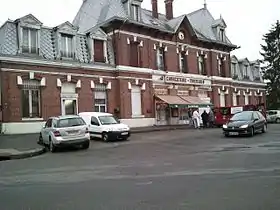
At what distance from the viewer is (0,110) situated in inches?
1019

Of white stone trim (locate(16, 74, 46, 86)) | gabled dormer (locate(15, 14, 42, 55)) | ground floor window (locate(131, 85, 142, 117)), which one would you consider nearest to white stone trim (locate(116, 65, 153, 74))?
ground floor window (locate(131, 85, 142, 117))

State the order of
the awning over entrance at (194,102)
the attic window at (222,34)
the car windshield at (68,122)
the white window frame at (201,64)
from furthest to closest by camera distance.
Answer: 1. the attic window at (222,34)
2. the white window frame at (201,64)
3. the awning over entrance at (194,102)
4. the car windshield at (68,122)

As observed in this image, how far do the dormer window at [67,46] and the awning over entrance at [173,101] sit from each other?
378 inches

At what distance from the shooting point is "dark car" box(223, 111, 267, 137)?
894 inches

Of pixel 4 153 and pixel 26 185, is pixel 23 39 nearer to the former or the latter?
pixel 4 153

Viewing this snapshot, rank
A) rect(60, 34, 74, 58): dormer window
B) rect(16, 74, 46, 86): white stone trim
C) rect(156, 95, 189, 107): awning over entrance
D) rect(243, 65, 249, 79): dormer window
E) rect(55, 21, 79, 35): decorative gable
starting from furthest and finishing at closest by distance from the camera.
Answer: rect(243, 65, 249, 79): dormer window < rect(156, 95, 189, 107): awning over entrance < rect(60, 34, 74, 58): dormer window < rect(55, 21, 79, 35): decorative gable < rect(16, 74, 46, 86): white stone trim

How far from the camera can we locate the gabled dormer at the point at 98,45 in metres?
31.5

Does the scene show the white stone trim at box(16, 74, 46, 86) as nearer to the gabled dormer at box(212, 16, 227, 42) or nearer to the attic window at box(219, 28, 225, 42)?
the gabled dormer at box(212, 16, 227, 42)

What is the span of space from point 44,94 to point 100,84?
547cm

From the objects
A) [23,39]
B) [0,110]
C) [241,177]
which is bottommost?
[241,177]

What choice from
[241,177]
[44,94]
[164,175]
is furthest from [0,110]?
[241,177]

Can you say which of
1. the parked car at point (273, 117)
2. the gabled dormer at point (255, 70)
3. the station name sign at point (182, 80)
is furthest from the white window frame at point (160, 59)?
the gabled dormer at point (255, 70)

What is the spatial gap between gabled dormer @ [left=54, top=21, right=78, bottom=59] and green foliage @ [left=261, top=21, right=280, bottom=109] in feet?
128

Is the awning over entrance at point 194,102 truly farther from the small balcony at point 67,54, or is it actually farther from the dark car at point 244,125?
the small balcony at point 67,54
